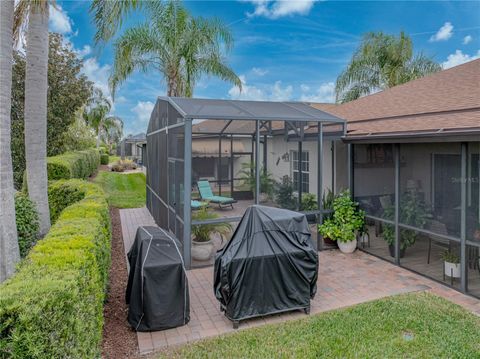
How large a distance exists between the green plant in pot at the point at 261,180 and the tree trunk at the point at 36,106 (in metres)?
4.50

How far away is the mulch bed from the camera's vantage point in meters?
4.20

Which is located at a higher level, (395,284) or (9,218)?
(9,218)

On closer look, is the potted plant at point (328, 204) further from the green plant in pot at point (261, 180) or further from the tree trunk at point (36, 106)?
the tree trunk at point (36, 106)

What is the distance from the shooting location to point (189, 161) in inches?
270

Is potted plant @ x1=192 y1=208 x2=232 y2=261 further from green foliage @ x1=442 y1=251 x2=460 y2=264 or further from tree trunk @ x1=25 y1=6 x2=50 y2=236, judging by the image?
green foliage @ x1=442 y1=251 x2=460 y2=264

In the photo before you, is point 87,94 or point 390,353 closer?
point 390,353

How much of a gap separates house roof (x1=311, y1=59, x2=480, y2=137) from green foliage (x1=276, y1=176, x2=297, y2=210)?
2058 mm

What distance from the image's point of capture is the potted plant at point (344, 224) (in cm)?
795

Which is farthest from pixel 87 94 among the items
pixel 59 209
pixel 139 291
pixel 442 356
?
pixel 442 356

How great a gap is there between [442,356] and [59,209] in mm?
9354

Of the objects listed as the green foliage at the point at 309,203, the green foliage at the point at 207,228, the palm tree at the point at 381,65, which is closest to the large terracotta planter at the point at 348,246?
the green foliage at the point at 309,203

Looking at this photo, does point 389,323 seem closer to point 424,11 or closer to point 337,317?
point 337,317

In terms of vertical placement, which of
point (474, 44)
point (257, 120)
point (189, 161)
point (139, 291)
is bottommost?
point (139, 291)

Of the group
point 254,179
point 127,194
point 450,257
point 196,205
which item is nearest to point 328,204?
point 254,179
